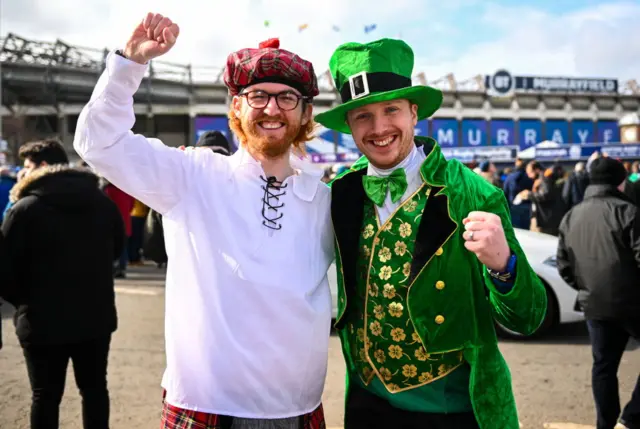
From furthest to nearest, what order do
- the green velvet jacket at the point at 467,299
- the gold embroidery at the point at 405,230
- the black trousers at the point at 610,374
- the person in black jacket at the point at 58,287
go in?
the black trousers at the point at 610,374, the person in black jacket at the point at 58,287, the gold embroidery at the point at 405,230, the green velvet jacket at the point at 467,299

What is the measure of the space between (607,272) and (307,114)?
110 inches

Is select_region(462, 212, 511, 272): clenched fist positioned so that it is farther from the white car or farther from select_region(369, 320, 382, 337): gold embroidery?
the white car

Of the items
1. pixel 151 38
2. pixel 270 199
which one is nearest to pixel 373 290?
pixel 270 199

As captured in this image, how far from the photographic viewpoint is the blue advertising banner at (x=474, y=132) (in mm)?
46219

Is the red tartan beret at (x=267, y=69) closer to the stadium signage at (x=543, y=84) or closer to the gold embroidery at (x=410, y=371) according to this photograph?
the gold embroidery at (x=410, y=371)

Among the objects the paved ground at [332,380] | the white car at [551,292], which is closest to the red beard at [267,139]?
the paved ground at [332,380]

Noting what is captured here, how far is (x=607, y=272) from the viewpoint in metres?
4.04

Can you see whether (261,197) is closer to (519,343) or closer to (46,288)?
(46,288)

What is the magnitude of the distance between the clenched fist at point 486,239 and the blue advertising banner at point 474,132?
151 ft

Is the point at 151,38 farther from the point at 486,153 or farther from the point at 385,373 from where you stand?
the point at 486,153

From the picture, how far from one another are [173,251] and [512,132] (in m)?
48.3

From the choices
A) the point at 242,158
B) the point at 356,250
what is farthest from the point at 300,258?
the point at 242,158

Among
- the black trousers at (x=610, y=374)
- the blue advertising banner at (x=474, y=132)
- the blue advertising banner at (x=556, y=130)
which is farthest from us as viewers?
the blue advertising banner at (x=556, y=130)

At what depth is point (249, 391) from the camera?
1.92 m
